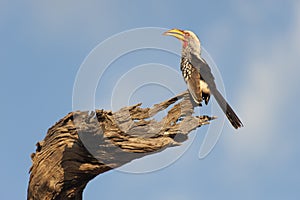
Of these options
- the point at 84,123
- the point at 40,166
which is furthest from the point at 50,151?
the point at 84,123

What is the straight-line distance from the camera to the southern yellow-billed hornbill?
23.1 feet

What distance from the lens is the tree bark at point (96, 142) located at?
6477mm

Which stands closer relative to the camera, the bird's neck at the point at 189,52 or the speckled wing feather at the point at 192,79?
the speckled wing feather at the point at 192,79

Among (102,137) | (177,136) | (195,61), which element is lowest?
(177,136)

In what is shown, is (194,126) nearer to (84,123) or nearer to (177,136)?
(177,136)

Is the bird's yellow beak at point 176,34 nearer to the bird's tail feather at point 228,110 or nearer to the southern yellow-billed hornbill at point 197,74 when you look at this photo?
the southern yellow-billed hornbill at point 197,74

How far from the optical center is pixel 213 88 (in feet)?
23.6

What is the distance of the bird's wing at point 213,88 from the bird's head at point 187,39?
21 cm

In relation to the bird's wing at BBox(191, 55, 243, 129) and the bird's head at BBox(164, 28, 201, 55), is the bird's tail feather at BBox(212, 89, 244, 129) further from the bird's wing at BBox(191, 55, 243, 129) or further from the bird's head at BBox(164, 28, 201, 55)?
the bird's head at BBox(164, 28, 201, 55)

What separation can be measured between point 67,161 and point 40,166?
1.55 ft

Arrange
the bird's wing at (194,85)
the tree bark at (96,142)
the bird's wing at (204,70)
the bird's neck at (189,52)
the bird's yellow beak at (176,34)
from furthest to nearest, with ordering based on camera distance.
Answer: the bird's yellow beak at (176,34) → the bird's neck at (189,52) → the bird's wing at (204,70) → the bird's wing at (194,85) → the tree bark at (96,142)

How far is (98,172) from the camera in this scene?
678 cm

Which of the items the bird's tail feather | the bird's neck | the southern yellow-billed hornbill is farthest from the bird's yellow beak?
the bird's tail feather

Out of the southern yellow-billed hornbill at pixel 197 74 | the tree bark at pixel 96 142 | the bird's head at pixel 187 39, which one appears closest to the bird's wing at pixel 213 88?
the southern yellow-billed hornbill at pixel 197 74
